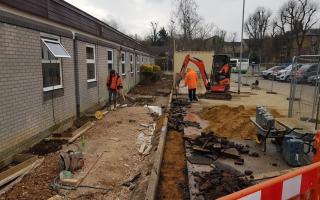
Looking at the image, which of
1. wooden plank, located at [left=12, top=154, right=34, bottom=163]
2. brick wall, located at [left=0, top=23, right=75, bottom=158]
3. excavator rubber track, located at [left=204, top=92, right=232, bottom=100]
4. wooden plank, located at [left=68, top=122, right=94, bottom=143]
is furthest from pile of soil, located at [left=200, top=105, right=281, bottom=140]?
excavator rubber track, located at [left=204, top=92, right=232, bottom=100]

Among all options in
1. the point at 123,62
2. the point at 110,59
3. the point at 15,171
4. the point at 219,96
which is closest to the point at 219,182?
the point at 15,171

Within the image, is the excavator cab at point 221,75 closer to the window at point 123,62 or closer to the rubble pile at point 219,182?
the window at point 123,62

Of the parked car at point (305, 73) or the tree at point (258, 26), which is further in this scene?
the tree at point (258, 26)

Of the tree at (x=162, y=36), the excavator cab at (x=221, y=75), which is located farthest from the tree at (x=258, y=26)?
the excavator cab at (x=221, y=75)

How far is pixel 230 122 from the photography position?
10992 millimetres

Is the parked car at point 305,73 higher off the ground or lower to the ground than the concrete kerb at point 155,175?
higher

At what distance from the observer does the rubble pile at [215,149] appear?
721 centimetres

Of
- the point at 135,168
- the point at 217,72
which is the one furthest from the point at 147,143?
the point at 217,72

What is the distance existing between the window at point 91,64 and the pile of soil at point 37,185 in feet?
23.1

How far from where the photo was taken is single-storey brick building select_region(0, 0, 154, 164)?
679cm

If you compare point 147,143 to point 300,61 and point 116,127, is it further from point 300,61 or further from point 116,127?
point 300,61

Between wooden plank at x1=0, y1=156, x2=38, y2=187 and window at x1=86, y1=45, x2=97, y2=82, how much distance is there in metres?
6.92

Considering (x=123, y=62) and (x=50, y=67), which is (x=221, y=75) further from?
(x=50, y=67)

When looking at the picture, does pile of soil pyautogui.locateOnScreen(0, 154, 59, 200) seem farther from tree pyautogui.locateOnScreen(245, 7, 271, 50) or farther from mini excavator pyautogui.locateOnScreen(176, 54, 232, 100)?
tree pyautogui.locateOnScreen(245, 7, 271, 50)
